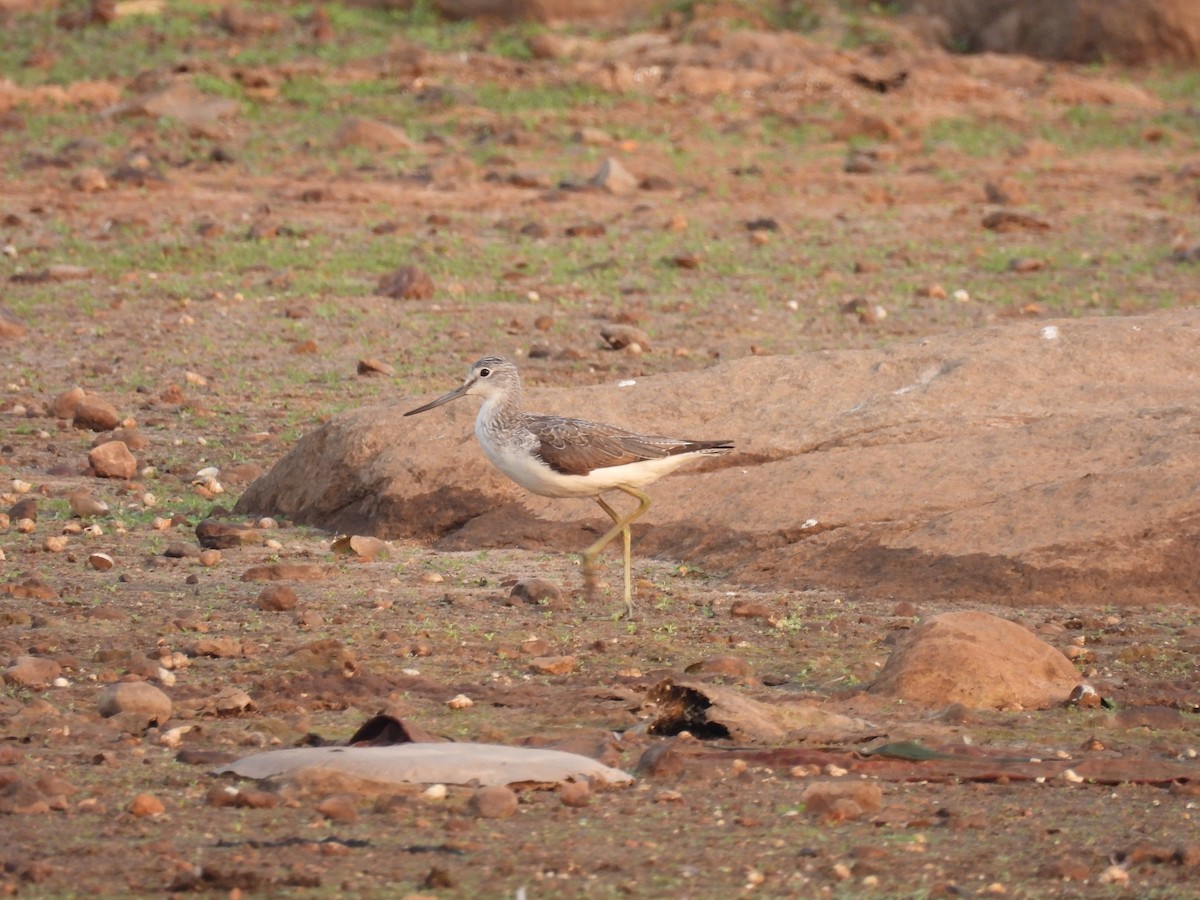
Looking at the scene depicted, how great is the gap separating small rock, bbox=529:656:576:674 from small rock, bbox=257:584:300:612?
973 millimetres

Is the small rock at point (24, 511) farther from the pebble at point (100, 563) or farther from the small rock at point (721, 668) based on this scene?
the small rock at point (721, 668)

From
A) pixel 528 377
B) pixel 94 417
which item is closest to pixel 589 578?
pixel 94 417

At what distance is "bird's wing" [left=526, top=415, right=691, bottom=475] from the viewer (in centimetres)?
680

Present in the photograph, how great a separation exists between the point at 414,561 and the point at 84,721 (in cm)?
233

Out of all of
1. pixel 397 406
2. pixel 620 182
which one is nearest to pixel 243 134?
pixel 620 182

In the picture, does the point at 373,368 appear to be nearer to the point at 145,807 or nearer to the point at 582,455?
the point at 582,455

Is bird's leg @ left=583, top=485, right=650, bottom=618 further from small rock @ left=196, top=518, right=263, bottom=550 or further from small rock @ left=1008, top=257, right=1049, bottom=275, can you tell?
small rock @ left=1008, top=257, right=1049, bottom=275

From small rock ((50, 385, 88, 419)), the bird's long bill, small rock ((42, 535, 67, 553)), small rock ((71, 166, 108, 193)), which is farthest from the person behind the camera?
small rock ((71, 166, 108, 193))

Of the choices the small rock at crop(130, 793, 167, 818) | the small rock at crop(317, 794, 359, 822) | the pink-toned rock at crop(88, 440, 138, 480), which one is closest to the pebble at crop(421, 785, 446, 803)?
the small rock at crop(317, 794, 359, 822)

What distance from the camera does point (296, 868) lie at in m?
3.97

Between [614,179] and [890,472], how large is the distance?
850 cm

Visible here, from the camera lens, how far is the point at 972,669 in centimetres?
547

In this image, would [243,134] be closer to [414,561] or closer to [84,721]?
[414,561]

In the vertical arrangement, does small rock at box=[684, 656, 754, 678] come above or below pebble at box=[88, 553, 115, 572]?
A: above
